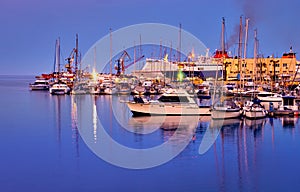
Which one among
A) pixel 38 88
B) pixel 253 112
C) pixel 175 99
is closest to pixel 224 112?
pixel 253 112

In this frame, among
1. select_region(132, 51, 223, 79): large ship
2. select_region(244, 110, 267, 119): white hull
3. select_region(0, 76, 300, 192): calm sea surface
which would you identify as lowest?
select_region(0, 76, 300, 192): calm sea surface

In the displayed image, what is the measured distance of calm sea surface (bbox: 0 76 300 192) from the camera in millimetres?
14692

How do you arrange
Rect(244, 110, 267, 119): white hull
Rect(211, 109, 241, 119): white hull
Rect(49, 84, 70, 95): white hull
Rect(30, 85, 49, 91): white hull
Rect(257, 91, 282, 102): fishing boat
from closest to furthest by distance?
Rect(211, 109, 241, 119): white hull → Rect(244, 110, 267, 119): white hull → Rect(257, 91, 282, 102): fishing boat → Rect(49, 84, 70, 95): white hull → Rect(30, 85, 49, 91): white hull

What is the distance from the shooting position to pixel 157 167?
56.1 ft

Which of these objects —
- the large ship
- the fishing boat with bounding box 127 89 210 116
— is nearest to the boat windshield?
the fishing boat with bounding box 127 89 210 116

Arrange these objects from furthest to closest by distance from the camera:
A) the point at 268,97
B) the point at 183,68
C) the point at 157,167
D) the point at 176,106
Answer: the point at 183,68 < the point at 268,97 < the point at 176,106 < the point at 157,167

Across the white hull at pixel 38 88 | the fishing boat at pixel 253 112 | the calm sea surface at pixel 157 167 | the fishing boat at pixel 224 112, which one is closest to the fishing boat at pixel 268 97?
the fishing boat at pixel 253 112

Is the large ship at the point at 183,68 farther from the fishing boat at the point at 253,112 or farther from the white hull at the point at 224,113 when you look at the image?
the white hull at the point at 224,113

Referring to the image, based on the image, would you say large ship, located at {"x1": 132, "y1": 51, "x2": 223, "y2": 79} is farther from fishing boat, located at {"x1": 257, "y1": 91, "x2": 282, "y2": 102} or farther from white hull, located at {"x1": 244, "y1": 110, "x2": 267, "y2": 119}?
white hull, located at {"x1": 244, "y1": 110, "x2": 267, "y2": 119}

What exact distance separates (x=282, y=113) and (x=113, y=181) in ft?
64.5

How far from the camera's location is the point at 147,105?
30.5 m

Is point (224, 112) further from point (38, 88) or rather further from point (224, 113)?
point (38, 88)

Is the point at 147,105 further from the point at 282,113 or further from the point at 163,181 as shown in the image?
the point at 163,181

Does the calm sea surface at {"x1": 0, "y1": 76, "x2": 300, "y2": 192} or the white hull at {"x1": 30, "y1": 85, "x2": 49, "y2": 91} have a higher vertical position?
the white hull at {"x1": 30, "y1": 85, "x2": 49, "y2": 91}
